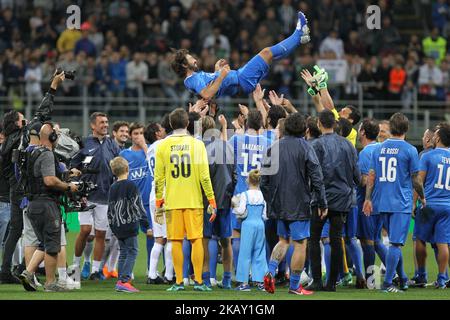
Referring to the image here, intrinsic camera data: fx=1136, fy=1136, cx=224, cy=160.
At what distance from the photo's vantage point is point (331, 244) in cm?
1466

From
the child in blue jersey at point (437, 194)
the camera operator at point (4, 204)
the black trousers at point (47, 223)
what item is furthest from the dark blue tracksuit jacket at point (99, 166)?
the child in blue jersey at point (437, 194)

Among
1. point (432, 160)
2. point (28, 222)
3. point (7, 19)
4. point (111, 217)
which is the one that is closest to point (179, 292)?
point (111, 217)

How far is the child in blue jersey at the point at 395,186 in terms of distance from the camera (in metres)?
14.6

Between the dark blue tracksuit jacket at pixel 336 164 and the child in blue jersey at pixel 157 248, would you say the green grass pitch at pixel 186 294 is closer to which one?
A: the child in blue jersey at pixel 157 248

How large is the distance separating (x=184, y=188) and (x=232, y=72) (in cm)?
272

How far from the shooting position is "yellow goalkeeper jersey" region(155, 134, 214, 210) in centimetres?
1423

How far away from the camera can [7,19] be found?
29.5 metres

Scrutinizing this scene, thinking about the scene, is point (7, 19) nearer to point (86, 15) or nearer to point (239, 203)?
point (86, 15)

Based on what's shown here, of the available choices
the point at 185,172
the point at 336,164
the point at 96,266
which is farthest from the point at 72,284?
the point at 336,164

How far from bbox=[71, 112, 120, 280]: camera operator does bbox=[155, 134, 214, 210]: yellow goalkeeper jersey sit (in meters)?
2.25

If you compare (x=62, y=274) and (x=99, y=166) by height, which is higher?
(x=99, y=166)

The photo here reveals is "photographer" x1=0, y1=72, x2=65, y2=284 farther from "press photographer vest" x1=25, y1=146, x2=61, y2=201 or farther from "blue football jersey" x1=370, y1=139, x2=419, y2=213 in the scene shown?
"blue football jersey" x1=370, y1=139, x2=419, y2=213

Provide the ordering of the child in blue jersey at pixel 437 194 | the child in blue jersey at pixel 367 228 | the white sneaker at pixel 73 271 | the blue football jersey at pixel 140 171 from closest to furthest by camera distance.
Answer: the white sneaker at pixel 73 271 → the child in blue jersey at pixel 367 228 → the child in blue jersey at pixel 437 194 → the blue football jersey at pixel 140 171

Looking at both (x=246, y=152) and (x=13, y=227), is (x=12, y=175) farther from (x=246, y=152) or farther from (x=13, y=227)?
(x=246, y=152)
